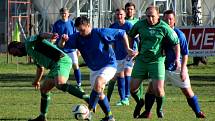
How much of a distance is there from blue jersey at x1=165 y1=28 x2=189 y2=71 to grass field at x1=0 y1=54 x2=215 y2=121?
2.99 ft

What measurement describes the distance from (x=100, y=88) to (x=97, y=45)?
28.5 inches

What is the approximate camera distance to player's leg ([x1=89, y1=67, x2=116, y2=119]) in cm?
1323

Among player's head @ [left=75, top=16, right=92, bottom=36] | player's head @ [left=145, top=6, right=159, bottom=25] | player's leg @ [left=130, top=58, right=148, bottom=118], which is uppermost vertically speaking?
player's head @ [left=145, top=6, right=159, bottom=25]

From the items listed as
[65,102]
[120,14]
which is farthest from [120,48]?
[65,102]

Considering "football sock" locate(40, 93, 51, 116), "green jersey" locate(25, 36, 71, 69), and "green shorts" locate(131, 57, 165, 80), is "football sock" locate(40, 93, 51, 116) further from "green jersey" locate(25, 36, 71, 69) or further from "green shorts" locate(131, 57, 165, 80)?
"green shorts" locate(131, 57, 165, 80)

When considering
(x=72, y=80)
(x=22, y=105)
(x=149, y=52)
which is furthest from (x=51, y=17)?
(x=149, y=52)

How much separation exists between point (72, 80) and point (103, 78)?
13048 millimetres

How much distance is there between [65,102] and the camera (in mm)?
17812

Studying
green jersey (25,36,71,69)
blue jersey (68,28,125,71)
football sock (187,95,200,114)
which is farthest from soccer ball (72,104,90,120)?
football sock (187,95,200,114)

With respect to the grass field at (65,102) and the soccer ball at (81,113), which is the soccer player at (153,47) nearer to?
the grass field at (65,102)

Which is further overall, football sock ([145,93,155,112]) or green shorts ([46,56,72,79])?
football sock ([145,93,155,112])

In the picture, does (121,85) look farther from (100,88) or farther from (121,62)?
(100,88)

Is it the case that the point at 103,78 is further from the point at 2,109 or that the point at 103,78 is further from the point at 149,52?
the point at 2,109

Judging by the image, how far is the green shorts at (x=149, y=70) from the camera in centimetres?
1411
